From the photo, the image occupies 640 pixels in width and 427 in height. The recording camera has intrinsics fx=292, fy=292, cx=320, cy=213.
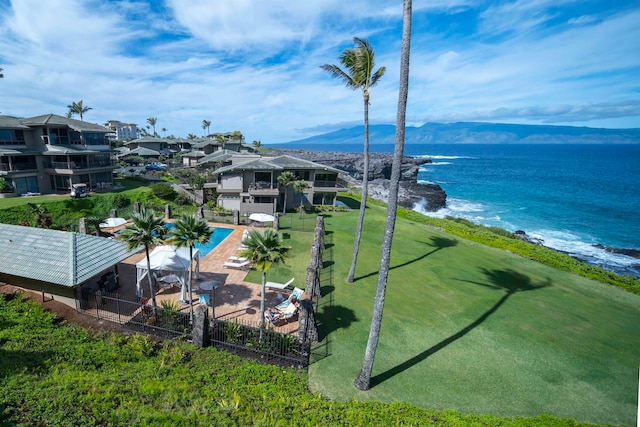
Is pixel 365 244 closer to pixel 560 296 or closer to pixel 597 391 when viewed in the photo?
pixel 560 296

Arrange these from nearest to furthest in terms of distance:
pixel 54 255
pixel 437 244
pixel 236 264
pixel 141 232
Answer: pixel 141 232, pixel 54 255, pixel 236 264, pixel 437 244

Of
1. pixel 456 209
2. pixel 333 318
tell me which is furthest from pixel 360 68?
pixel 456 209

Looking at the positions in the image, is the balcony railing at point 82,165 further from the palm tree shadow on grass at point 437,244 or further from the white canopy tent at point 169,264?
the palm tree shadow on grass at point 437,244

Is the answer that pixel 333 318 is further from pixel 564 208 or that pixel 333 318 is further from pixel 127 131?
pixel 127 131

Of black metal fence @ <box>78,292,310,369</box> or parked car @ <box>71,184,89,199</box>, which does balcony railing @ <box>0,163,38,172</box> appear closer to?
parked car @ <box>71,184,89,199</box>

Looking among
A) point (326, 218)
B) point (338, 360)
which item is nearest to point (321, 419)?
point (338, 360)

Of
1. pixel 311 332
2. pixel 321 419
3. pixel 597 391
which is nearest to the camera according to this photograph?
pixel 321 419
